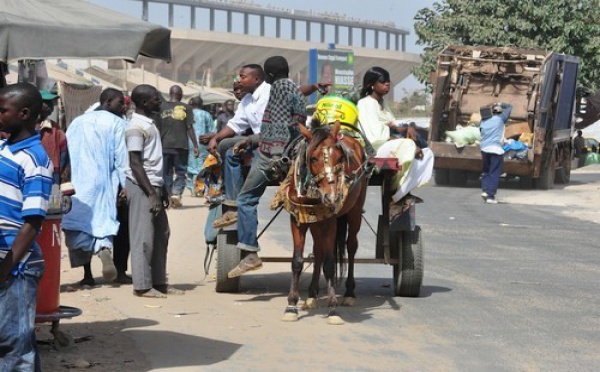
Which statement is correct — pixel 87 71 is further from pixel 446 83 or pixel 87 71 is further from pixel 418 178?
pixel 418 178

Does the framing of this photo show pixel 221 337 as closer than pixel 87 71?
Yes

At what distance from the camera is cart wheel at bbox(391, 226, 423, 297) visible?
414 inches

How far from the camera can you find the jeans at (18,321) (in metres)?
→ 5.96

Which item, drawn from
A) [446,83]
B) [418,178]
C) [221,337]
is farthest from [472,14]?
[221,337]

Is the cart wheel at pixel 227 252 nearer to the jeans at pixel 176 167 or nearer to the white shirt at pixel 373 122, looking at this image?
the white shirt at pixel 373 122

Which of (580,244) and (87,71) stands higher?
(87,71)

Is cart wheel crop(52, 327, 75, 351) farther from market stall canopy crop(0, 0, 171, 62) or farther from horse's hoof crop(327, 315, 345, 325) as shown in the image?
horse's hoof crop(327, 315, 345, 325)

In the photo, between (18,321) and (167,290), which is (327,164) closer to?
(167,290)

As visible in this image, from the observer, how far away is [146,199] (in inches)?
405

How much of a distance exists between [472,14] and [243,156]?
28.6m

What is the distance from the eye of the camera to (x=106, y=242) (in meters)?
10.9

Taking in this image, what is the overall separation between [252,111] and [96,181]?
5.51ft

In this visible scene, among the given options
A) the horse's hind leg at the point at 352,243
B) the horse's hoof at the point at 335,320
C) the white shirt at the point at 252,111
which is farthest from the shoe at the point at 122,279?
the horse's hoof at the point at 335,320

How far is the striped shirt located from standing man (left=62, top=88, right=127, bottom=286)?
195 inches
